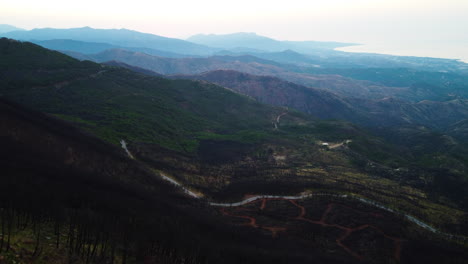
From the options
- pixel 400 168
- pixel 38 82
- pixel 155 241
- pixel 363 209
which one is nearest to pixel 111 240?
pixel 155 241

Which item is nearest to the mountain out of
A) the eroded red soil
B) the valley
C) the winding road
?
the valley

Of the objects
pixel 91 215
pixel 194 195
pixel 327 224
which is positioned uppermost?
pixel 91 215

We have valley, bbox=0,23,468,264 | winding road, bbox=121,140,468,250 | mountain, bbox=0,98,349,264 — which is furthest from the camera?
winding road, bbox=121,140,468,250

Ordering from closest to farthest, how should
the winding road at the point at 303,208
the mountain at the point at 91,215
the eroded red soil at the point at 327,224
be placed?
the mountain at the point at 91,215 → the eroded red soil at the point at 327,224 → the winding road at the point at 303,208

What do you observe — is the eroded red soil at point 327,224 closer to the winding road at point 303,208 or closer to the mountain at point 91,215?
the winding road at point 303,208

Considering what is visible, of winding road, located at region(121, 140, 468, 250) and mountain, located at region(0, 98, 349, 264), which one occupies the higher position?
mountain, located at region(0, 98, 349, 264)

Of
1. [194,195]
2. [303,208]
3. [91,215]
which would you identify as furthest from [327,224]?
[91,215]

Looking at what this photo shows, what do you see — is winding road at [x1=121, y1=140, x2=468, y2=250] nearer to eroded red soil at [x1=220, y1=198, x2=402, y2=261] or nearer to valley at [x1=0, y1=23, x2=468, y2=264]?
eroded red soil at [x1=220, y1=198, x2=402, y2=261]

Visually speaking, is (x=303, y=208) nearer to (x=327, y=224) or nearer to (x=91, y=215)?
(x=327, y=224)

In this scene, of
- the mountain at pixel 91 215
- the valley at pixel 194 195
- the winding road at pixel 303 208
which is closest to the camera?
the mountain at pixel 91 215

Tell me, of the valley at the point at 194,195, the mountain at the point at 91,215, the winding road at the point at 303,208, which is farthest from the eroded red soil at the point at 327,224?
the mountain at the point at 91,215

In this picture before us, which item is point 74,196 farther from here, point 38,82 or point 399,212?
point 38,82

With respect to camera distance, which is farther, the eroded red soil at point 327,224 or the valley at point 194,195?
the eroded red soil at point 327,224
